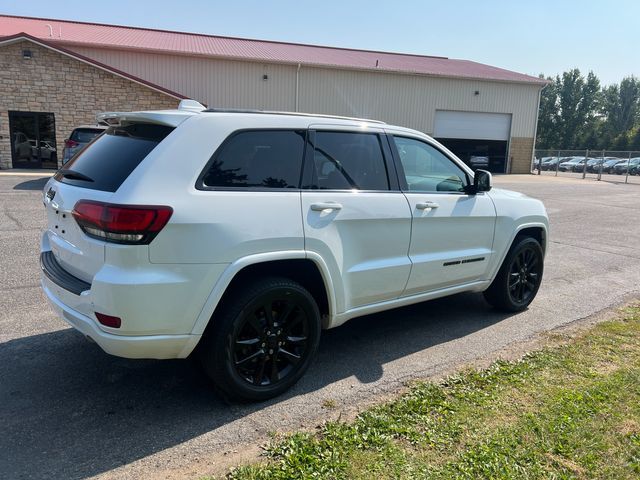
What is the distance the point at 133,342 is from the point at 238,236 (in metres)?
0.85

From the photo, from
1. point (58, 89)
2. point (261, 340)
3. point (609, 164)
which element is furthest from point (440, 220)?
point (609, 164)

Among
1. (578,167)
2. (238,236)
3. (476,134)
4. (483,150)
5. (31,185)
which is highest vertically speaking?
(476,134)

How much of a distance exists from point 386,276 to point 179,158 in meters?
1.84

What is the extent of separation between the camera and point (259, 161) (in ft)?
11.2

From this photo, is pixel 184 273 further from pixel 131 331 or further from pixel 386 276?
pixel 386 276

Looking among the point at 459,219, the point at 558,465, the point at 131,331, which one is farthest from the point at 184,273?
the point at 459,219

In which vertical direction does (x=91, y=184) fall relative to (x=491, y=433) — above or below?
above

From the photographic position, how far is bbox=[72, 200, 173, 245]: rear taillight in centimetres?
283

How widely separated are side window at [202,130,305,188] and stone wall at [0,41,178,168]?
2038 centimetres

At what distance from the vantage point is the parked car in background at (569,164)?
47812 mm

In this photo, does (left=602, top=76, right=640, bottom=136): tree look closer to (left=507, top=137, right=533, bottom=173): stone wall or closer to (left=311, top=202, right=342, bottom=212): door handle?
(left=507, top=137, right=533, bottom=173): stone wall

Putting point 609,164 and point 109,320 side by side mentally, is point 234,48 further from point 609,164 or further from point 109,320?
point 609,164

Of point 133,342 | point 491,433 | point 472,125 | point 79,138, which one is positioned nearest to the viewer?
point 133,342

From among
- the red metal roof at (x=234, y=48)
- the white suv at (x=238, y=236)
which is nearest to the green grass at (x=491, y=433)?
the white suv at (x=238, y=236)
